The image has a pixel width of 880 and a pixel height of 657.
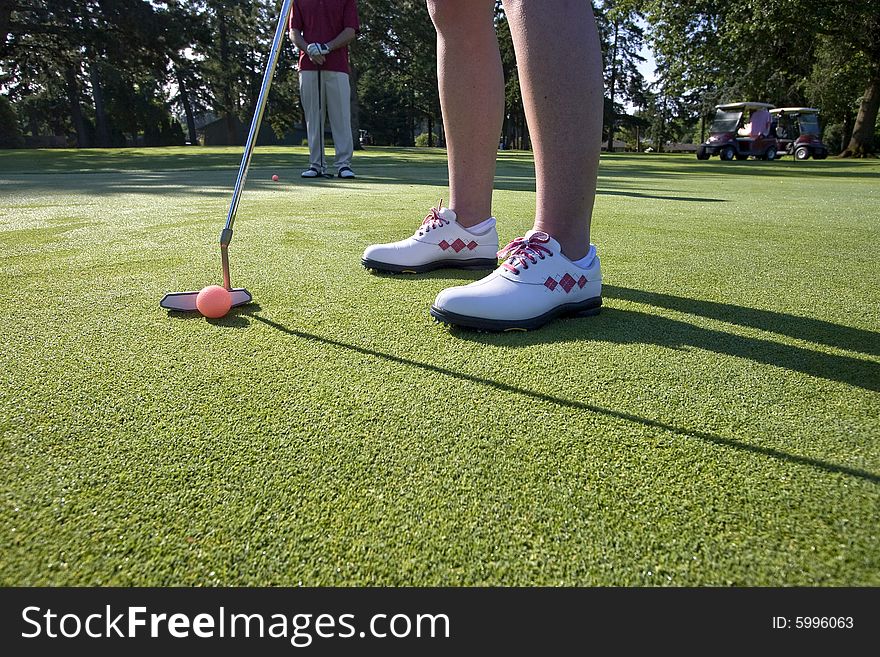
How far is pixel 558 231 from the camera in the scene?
147cm

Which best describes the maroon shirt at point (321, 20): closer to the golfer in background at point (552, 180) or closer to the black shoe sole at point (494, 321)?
the golfer in background at point (552, 180)

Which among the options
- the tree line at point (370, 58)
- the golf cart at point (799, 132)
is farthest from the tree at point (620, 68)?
the golf cart at point (799, 132)

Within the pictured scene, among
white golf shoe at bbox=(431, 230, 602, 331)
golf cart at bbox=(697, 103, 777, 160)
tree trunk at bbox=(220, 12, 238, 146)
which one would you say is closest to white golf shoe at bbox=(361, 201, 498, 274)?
white golf shoe at bbox=(431, 230, 602, 331)

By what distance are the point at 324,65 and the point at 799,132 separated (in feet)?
66.7

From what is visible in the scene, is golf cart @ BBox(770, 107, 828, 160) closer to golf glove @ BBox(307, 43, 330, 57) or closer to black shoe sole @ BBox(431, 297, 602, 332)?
golf glove @ BBox(307, 43, 330, 57)

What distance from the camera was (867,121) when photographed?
19141mm

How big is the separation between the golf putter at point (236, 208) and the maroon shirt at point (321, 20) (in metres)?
4.86

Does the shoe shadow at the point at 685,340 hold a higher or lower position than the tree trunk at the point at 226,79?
lower

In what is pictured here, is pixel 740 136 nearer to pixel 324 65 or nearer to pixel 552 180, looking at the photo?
pixel 324 65

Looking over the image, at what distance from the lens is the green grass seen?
0.60m

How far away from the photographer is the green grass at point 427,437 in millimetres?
596

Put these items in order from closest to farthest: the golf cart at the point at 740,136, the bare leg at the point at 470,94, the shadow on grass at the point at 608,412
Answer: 1. the shadow on grass at the point at 608,412
2. the bare leg at the point at 470,94
3. the golf cart at the point at 740,136

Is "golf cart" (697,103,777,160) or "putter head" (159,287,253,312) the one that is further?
"golf cart" (697,103,777,160)
